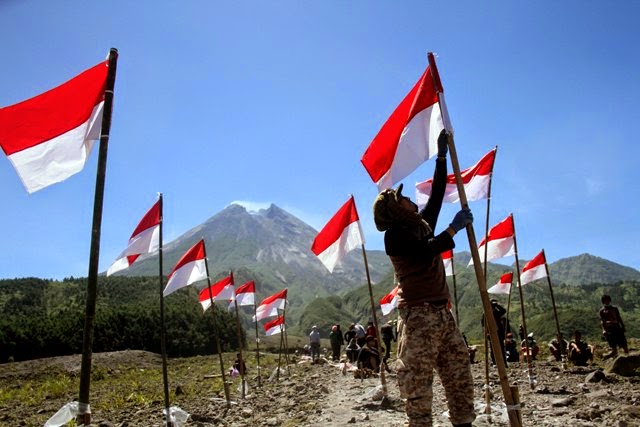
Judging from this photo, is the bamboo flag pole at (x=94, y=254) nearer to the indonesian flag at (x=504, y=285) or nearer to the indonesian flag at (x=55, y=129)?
the indonesian flag at (x=55, y=129)

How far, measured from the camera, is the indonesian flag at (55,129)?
18.3 feet

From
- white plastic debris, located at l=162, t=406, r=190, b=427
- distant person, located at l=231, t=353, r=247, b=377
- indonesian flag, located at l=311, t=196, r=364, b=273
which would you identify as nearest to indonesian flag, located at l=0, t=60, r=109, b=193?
white plastic debris, located at l=162, t=406, r=190, b=427

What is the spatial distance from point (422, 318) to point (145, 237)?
7249 mm

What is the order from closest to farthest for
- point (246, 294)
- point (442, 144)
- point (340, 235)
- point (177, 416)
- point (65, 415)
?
1. point (442, 144)
2. point (65, 415)
3. point (177, 416)
4. point (340, 235)
5. point (246, 294)

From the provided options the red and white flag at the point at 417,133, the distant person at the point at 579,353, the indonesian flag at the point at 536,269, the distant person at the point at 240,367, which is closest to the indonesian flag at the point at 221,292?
the distant person at the point at 240,367

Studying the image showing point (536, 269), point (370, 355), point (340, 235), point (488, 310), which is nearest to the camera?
point (488, 310)

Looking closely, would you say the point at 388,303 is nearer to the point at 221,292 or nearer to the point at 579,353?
the point at 221,292

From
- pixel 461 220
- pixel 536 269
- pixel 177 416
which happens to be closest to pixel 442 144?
pixel 461 220

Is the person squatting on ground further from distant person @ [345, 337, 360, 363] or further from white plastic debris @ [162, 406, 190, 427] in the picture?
distant person @ [345, 337, 360, 363]

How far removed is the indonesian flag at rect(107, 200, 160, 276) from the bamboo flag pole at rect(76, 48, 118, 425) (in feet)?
11.7

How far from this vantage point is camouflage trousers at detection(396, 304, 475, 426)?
14.1 feet

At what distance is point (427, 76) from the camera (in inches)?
232

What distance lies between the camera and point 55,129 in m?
5.77

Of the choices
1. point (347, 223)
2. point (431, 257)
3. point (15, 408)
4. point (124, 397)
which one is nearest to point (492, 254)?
point (347, 223)
